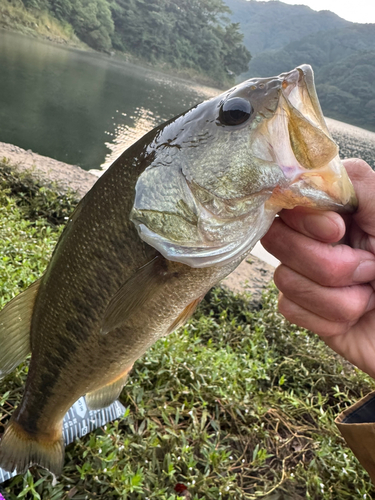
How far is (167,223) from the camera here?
3.65 feet

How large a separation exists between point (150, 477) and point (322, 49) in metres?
→ 80.4

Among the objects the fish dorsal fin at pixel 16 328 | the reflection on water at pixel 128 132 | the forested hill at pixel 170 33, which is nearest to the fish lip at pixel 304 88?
the fish dorsal fin at pixel 16 328

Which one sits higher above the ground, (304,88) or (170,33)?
(170,33)

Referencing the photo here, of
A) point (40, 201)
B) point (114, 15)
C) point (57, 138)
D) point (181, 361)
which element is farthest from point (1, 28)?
point (181, 361)

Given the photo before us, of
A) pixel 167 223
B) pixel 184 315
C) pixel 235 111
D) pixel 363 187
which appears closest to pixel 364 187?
pixel 363 187

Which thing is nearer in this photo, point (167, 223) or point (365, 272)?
point (167, 223)

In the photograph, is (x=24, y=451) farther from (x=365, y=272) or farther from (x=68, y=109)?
(x=68, y=109)

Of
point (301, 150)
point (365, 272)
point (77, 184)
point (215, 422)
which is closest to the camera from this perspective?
point (301, 150)

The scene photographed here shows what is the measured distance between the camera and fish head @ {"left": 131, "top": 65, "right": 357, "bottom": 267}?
0.98m

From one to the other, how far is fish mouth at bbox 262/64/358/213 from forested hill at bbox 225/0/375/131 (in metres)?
57.2

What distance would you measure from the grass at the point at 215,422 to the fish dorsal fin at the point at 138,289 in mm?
1160

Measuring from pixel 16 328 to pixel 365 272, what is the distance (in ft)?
4.42

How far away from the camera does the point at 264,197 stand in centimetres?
103

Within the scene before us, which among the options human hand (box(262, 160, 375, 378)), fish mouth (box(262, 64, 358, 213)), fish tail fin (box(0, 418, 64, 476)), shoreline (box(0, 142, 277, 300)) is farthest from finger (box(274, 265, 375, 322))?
shoreline (box(0, 142, 277, 300))
